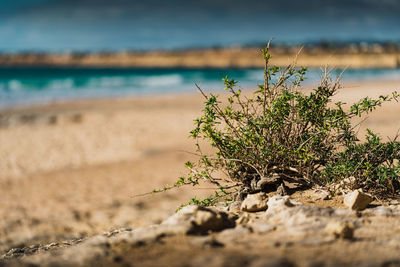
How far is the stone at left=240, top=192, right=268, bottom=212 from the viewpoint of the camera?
3.67 m

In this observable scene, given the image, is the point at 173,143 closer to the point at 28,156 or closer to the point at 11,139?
the point at 28,156

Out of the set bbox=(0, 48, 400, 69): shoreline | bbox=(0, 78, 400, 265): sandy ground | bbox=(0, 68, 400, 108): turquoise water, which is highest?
bbox=(0, 48, 400, 69): shoreline

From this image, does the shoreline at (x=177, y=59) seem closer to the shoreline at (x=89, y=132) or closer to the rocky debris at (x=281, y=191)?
the shoreline at (x=89, y=132)

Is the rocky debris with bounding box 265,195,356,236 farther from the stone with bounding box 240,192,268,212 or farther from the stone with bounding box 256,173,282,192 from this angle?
the stone with bounding box 256,173,282,192

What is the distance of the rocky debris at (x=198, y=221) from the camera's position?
3.00m

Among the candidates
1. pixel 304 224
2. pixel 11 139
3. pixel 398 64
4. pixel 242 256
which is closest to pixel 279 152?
pixel 304 224

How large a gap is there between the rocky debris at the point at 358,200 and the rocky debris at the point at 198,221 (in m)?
1.03

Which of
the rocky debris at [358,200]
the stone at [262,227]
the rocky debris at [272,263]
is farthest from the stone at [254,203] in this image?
the rocky debris at [272,263]

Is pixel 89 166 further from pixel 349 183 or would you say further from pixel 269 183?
pixel 349 183

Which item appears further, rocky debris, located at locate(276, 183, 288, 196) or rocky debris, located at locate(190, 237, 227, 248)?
rocky debris, located at locate(276, 183, 288, 196)

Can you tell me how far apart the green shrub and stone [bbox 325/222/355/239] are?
3.27ft

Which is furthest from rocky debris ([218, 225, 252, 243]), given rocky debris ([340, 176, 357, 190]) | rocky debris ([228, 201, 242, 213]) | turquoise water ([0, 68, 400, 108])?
turquoise water ([0, 68, 400, 108])

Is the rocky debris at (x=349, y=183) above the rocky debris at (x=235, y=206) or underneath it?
above

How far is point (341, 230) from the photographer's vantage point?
279cm
